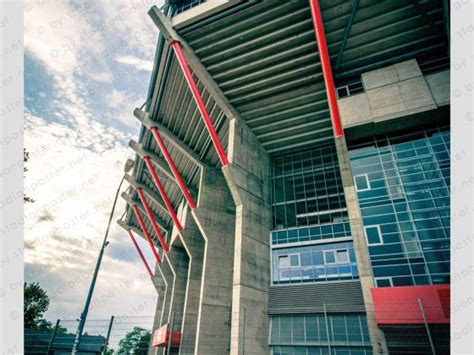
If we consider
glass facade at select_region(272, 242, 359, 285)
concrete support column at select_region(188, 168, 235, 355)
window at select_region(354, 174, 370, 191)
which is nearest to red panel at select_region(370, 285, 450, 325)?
glass facade at select_region(272, 242, 359, 285)

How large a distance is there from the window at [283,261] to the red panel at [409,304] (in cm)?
663

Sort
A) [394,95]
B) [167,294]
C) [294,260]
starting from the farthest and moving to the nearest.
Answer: [167,294]
[294,260]
[394,95]

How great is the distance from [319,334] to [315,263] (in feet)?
13.0

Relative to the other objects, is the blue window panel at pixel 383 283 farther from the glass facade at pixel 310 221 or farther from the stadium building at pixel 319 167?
the glass facade at pixel 310 221

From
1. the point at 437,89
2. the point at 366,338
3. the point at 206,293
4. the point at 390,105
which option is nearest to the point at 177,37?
the point at 390,105

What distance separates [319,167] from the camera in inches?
858

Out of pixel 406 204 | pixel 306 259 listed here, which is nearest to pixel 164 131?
pixel 306 259

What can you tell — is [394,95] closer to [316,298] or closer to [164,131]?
[316,298]

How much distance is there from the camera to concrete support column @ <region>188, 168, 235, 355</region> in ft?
63.1

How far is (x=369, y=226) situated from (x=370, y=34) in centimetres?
1126

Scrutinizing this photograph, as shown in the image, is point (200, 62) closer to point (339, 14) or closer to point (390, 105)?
point (339, 14)

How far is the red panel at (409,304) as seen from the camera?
11570 mm

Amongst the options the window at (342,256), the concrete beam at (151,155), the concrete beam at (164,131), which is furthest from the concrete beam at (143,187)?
the window at (342,256)
